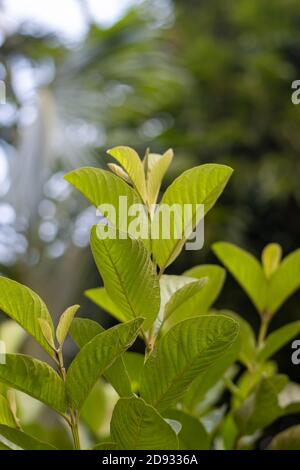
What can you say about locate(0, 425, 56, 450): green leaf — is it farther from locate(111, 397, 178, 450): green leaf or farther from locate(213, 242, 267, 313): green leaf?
locate(213, 242, 267, 313): green leaf

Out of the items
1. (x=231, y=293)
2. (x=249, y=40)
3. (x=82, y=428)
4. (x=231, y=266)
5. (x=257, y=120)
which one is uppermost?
(x=249, y=40)

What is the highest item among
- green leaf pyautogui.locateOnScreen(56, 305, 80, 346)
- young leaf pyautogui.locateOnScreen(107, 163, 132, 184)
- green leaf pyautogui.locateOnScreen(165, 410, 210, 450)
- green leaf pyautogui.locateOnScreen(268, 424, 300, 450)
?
young leaf pyautogui.locateOnScreen(107, 163, 132, 184)

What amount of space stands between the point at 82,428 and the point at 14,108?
2660mm

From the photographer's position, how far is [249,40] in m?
3.12

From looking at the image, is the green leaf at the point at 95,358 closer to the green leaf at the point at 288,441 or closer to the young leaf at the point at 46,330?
the young leaf at the point at 46,330

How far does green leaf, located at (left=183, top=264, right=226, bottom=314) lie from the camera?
14.4 inches

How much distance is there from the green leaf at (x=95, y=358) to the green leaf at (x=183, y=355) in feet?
0.05

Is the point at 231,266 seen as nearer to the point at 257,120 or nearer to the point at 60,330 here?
the point at 60,330

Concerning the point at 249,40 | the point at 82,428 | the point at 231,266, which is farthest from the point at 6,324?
the point at 249,40

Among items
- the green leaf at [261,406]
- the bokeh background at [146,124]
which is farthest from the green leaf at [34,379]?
the bokeh background at [146,124]

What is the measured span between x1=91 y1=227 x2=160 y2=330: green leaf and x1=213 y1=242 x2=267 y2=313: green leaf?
Answer: 0.13 meters

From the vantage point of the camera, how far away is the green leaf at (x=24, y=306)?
262 millimetres

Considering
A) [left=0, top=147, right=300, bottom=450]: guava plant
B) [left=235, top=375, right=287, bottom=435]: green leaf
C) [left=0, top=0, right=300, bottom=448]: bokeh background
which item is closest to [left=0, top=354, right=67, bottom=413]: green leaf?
[left=0, top=147, right=300, bottom=450]: guava plant

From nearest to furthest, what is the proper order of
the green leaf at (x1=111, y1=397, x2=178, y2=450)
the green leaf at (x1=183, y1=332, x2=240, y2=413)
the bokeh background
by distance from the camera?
1. the green leaf at (x1=111, y1=397, x2=178, y2=450)
2. the green leaf at (x1=183, y1=332, x2=240, y2=413)
3. the bokeh background
